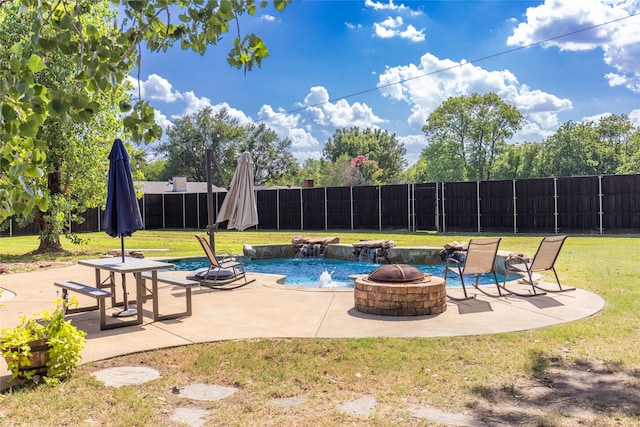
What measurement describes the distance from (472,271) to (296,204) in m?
18.5

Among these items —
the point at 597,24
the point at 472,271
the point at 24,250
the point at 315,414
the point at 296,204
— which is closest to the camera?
the point at 315,414

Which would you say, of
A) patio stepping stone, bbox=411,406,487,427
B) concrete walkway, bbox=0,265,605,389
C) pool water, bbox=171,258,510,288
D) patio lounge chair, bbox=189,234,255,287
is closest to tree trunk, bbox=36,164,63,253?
pool water, bbox=171,258,510,288

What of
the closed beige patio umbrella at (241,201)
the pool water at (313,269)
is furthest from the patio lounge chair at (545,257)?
the closed beige patio umbrella at (241,201)

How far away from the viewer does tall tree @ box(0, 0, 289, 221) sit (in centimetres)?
152

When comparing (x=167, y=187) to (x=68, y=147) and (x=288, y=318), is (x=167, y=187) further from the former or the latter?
(x=288, y=318)

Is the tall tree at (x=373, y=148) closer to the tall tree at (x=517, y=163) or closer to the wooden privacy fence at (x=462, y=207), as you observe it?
the tall tree at (x=517, y=163)

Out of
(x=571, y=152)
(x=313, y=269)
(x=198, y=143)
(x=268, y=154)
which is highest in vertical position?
(x=198, y=143)

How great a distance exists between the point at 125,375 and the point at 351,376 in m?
1.73

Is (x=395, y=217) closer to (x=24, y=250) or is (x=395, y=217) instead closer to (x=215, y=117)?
(x=24, y=250)

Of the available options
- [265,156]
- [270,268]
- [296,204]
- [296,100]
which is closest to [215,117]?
[265,156]

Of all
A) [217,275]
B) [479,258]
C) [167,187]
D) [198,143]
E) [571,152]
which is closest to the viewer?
[479,258]

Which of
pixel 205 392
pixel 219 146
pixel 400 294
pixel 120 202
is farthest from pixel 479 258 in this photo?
pixel 219 146

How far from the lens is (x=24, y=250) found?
15.3 m

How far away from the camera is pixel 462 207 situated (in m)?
21.1
